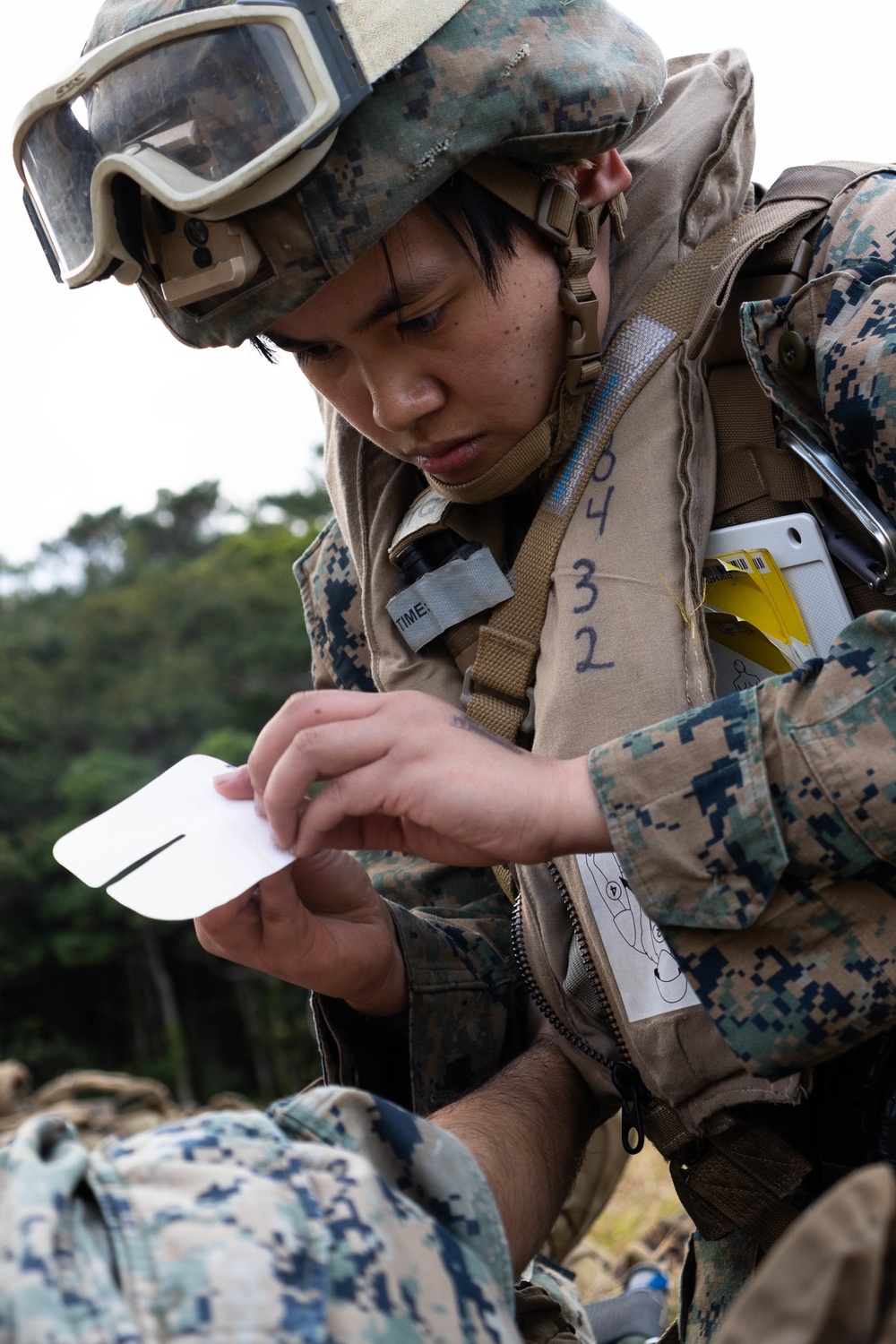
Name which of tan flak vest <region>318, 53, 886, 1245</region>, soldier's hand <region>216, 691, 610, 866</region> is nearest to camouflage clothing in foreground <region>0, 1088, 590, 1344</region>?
soldier's hand <region>216, 691, 610, 866</region>

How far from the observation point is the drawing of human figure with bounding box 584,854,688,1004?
72.9 inches

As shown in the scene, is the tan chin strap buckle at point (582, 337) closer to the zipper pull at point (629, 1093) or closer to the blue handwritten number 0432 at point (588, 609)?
the blue handwritten number 0432 at point (588, 609)

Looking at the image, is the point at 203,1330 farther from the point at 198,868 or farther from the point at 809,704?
A: the point at 809,704

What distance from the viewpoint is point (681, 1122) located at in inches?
75.0

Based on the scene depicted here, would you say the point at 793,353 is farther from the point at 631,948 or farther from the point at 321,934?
the point at 321,934

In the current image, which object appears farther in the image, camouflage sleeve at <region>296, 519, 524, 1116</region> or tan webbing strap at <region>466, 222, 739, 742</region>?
camouflage sleeve at <region>296, 519, 524, 1116</region>

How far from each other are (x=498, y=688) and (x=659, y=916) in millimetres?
574

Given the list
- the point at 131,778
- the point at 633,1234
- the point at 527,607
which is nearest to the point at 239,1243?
the point at 527,607

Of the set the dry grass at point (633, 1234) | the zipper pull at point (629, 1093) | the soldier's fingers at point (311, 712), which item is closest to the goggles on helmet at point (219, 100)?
the soldier's fingers at point (311, 712)

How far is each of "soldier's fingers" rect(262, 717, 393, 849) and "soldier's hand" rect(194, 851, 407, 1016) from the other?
0.29m

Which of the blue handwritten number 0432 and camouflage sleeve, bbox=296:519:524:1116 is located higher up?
the blue handwritten number 0432

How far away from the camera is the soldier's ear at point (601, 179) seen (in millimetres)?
2068

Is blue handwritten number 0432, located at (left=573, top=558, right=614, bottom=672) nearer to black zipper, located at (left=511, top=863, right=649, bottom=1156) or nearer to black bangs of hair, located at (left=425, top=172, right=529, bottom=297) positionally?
black zipper, located at (left=511, top=863, right=649, bottom=1156)

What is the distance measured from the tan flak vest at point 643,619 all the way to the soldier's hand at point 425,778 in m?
0.28
